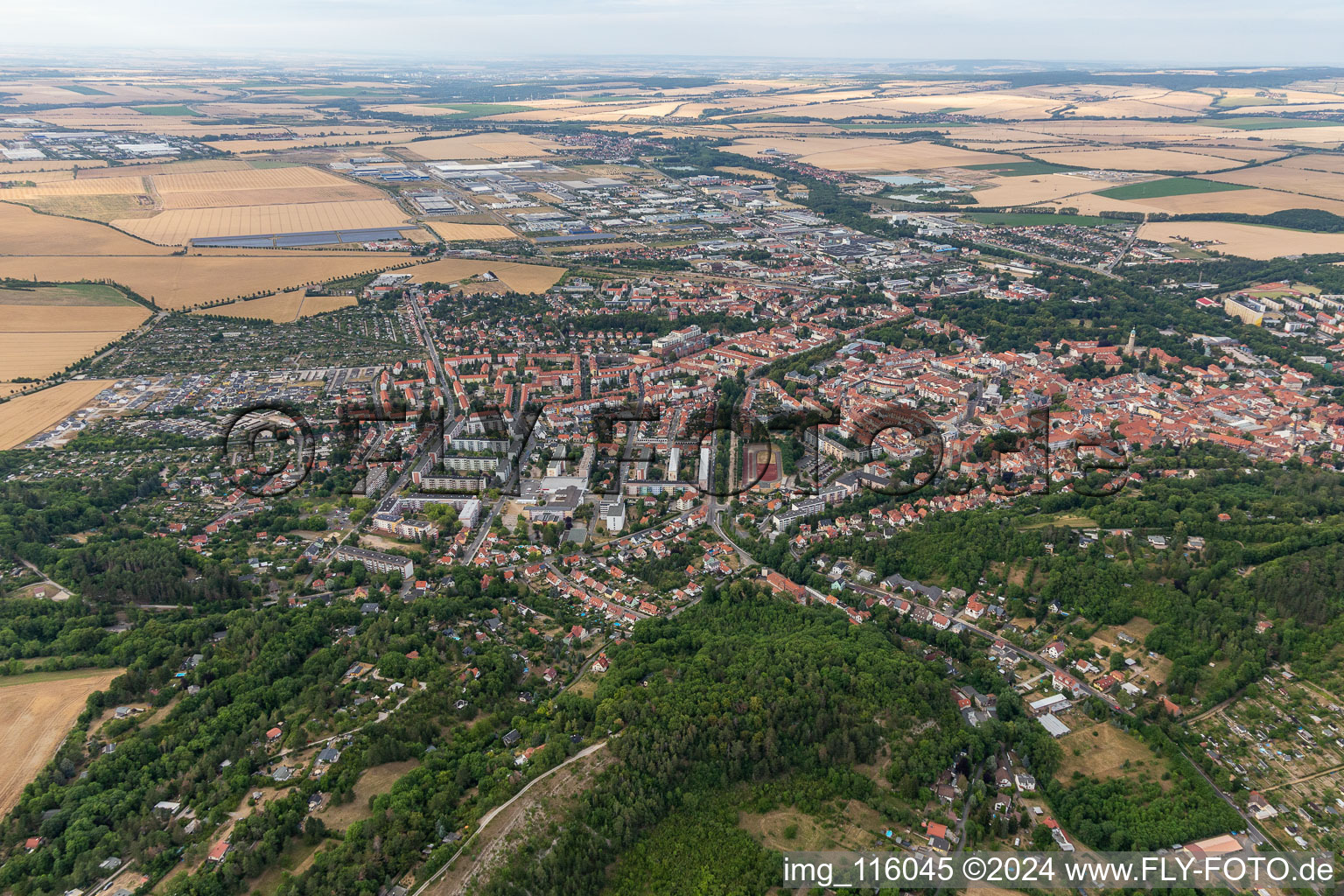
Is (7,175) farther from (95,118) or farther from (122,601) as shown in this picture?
(122,601)

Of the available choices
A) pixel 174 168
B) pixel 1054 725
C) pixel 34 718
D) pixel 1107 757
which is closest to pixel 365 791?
pixel 34 718

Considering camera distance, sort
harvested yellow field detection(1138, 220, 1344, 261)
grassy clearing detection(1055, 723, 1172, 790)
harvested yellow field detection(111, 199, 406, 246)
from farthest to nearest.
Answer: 1. harvested yellow field detection(111, 199, 406, 246)
2. harvested yellow field detection(1138, 220, 1344, 261)
3. grassy clearing detection(1055, 723, 1172, 790)

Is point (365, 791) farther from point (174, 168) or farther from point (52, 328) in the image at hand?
point (174, 168)

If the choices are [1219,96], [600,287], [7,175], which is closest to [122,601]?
[600,287]

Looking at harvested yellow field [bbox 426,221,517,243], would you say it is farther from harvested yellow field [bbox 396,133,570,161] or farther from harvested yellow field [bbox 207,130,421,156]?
harvested yellow field [bbox 207,130,421,156]

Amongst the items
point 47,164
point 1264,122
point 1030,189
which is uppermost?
point 1264,122

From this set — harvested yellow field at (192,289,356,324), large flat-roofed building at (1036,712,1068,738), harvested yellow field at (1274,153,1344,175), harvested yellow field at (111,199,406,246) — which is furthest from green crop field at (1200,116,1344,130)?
large flat-roofed building at (1036,712,1068,738)

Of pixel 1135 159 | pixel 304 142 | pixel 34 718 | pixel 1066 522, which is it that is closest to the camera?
pixel 34 718
